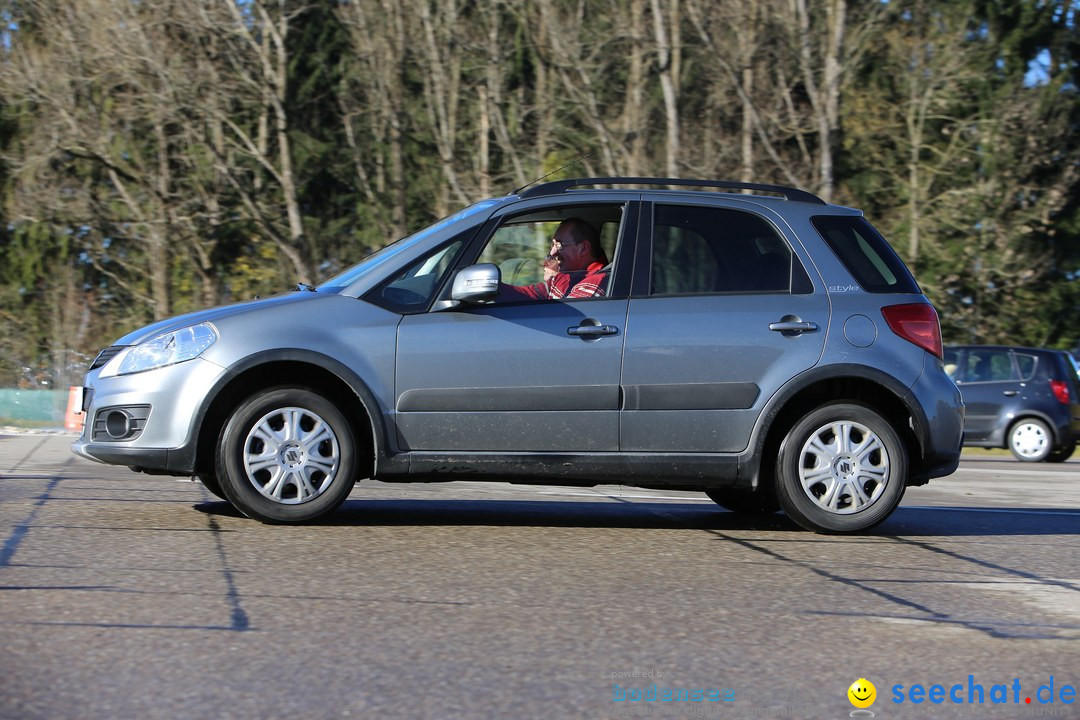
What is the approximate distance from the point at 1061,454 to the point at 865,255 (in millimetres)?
12771

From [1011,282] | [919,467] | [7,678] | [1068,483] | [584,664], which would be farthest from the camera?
[1011,282]

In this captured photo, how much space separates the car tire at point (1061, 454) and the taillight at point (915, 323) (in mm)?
12320

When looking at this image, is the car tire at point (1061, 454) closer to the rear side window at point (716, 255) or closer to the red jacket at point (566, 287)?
the rear side window at point (716, 255)

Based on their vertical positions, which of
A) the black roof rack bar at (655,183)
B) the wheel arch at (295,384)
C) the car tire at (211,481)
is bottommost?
the car tire at (211,481)

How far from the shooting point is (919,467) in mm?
7156

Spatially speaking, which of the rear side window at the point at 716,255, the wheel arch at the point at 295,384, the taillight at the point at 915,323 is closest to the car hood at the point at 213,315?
the wheel arch at the point at 295,384

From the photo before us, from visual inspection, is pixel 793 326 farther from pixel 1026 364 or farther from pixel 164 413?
pixel 1026 364

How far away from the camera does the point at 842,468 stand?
698cm

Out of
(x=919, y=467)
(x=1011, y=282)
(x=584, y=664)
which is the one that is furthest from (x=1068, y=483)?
(x=1011, y=282)

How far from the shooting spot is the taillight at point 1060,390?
60.0 ft

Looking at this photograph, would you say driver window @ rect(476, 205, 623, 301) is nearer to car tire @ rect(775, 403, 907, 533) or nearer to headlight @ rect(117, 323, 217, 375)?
car tire @ rect(775, 403, 907, 533)

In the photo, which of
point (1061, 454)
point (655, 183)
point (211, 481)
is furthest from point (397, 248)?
point (1061, 454)

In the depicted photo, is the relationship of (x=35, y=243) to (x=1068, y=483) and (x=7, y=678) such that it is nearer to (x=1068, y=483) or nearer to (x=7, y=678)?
(x=1068, y=483)

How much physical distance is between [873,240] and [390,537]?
3054 millimetres
